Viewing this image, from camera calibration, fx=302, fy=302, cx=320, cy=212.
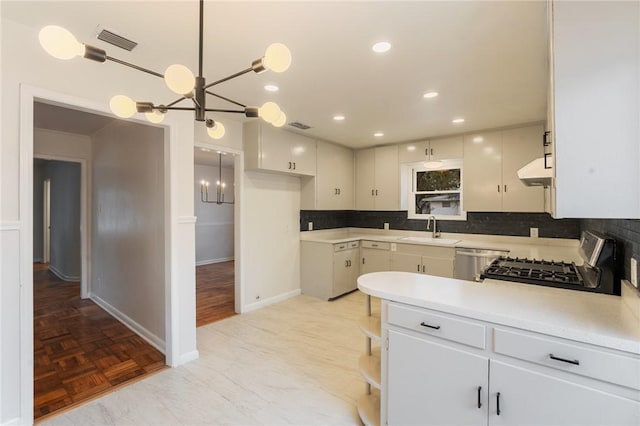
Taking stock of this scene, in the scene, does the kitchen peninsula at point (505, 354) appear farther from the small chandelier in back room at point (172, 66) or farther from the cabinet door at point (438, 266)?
the cabinet door at point (438, 266)

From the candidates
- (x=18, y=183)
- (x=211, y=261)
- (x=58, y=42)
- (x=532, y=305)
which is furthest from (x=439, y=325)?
(x=211, y=261)

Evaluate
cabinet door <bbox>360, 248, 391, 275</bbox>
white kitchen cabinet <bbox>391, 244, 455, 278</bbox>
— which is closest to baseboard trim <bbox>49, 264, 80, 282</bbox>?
cabinet door <bbox>360, 248, 391, 275</bbox>

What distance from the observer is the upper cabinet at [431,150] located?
448cm

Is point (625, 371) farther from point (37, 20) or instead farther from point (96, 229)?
point (96, 229)

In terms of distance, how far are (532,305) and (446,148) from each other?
353cm

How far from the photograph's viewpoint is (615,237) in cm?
192

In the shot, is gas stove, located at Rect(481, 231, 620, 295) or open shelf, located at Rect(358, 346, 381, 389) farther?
open shelf, located at Rect(358, 346, 381, 389)

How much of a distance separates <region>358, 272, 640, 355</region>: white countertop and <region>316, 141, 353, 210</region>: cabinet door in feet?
10.0

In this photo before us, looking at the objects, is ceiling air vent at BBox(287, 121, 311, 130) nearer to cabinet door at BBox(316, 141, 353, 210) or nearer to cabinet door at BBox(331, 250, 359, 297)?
cabinet door at BBox(316, 141, 353, 210)

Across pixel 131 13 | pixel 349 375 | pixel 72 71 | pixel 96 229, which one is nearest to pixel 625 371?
pixel 349 375

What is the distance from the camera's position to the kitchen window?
4.80 meters

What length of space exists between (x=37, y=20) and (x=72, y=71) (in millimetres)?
328

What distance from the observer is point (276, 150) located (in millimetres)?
4148

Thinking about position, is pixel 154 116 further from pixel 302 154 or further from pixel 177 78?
pixel 302 154
